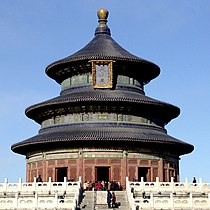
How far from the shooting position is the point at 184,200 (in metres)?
26.8

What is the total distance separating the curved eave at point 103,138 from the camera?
4150 centimetres

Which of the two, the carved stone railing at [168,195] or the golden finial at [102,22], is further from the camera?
the golden finial at [102,22]

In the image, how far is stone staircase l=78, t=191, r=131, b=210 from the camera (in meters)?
28.0

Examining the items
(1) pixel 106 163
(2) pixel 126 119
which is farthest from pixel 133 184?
(2) pixel 126 119

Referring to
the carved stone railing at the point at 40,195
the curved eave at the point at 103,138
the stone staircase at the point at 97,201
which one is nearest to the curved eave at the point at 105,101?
the curved eave at the point at 103,138

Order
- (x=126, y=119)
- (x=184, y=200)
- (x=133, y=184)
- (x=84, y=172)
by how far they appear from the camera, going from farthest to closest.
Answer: (x=126, y=119)
(x=84, y=172)
(x=133, y=184)
(x=184, y=200)

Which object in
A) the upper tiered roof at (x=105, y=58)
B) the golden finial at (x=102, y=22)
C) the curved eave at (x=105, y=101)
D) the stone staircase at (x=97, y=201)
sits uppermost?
the golden finial at (x=102, y=22)

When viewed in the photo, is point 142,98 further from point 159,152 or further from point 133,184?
point 133,184

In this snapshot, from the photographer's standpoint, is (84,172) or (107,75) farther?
(107,75)

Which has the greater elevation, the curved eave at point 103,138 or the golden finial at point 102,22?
the golden finial at point 102,22

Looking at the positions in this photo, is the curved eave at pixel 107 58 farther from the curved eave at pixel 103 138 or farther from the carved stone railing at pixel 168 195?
the carved stone railing at pixel 168 195

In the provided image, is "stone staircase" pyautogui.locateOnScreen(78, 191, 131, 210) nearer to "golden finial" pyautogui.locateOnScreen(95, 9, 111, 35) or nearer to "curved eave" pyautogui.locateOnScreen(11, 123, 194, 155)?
"curved eave" pyautogui.locateOnScreen(11, 123, 194, 155)

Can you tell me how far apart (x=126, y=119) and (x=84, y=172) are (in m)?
6.09

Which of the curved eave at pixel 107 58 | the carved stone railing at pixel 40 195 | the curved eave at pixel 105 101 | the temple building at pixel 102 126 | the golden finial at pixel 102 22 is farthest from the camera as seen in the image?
the golden finial at pixel 102 22
